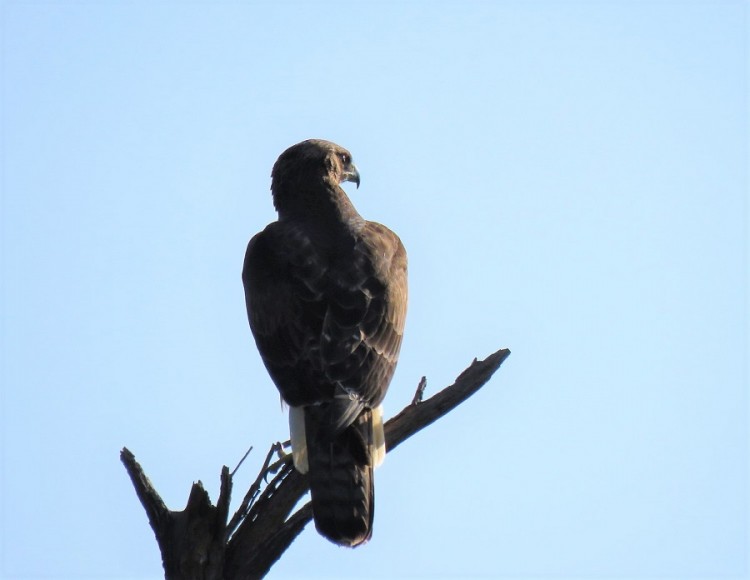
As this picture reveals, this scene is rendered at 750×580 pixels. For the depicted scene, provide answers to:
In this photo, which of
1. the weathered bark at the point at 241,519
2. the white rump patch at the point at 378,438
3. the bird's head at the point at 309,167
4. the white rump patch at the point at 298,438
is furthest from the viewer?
the bird's head at the point at 309,167

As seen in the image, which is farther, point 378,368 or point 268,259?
point 268,259

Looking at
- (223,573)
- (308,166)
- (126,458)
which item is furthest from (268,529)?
(308,166)

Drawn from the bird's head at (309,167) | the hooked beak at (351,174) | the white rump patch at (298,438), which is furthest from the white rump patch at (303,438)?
→ the hooked beak at (351,174)

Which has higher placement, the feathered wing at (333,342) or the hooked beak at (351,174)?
the hooked beak at (351,174)

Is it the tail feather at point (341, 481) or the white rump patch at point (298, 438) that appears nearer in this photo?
the tail feather at point (341, 481)

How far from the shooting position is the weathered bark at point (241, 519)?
24.4ft

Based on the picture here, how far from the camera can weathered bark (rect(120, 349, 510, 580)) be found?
7434 mm

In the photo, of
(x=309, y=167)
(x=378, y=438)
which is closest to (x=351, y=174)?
(x=309, y=167)

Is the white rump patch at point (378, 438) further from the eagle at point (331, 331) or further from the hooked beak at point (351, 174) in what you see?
the hooked beak at point (351, 174)

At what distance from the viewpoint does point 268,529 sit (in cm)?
772

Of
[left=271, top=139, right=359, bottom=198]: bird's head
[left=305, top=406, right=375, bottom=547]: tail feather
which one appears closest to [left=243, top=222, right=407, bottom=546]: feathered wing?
[left=305, top=406, right=375, bottom=547]: tail feather

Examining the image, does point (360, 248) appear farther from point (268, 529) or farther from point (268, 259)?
point (268, 529)

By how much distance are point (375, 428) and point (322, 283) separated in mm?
1179

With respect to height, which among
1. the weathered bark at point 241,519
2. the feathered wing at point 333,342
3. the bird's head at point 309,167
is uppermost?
the bird's head at point 309,167
